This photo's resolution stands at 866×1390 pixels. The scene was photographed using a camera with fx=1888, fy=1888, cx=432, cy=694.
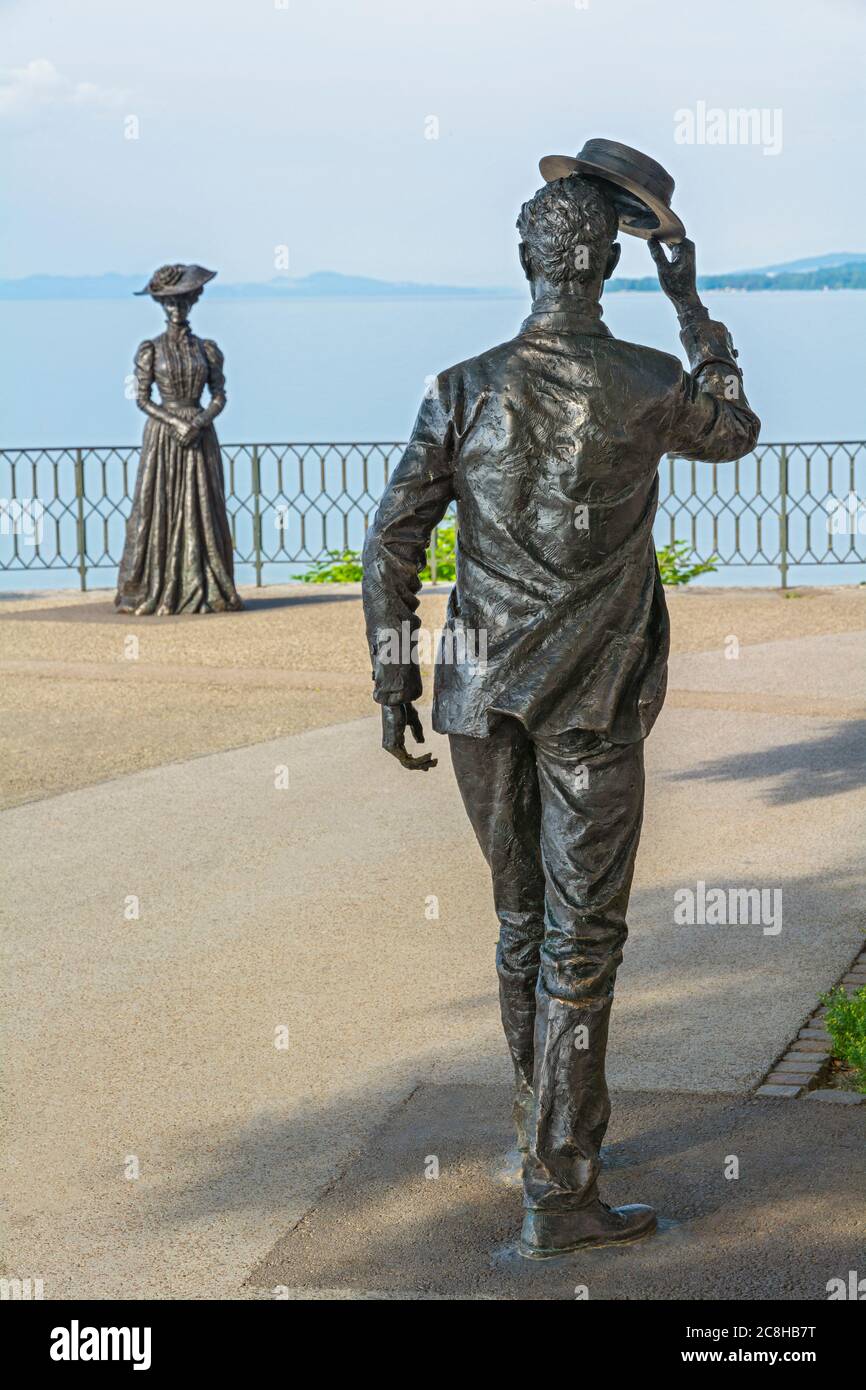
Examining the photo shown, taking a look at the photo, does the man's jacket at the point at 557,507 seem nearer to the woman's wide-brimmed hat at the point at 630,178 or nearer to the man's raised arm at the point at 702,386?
the man's raised arm at the point at 702,386

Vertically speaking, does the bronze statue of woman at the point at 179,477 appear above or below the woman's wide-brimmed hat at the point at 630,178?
below

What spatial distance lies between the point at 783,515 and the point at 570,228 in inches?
517

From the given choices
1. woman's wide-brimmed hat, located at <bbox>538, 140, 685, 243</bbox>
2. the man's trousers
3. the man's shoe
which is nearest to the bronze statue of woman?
woman's wide-brimmed hat, located at <bbox>538, 140, 685, 243</bbox>

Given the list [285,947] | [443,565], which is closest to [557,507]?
[285,947]

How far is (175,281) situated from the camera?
551 inches

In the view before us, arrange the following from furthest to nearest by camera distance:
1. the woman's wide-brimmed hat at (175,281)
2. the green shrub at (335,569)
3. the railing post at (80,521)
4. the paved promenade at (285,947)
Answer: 1. the green shrub at (335,569)
2. the railing post at (80,521)
3. the woman's wide-brimmed hat at (175,281)
4. the paved promenade at (285,947)

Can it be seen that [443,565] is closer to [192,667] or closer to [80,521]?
[80,521]

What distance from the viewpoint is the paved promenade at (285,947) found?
4.43 m

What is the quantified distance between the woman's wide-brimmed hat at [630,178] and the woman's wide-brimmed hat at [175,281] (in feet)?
33.6

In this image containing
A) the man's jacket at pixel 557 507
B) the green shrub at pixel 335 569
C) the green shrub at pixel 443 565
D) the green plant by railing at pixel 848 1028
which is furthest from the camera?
the green shrub at pixel 335 569

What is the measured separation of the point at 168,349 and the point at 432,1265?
435 inches

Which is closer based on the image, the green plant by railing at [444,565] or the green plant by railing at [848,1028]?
the green plant by railing at [848,1028]

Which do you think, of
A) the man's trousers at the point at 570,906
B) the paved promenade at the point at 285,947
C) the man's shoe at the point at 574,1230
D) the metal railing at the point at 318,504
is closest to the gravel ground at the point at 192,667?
the paved promenade at the point at 285,947

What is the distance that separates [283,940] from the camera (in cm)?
631
